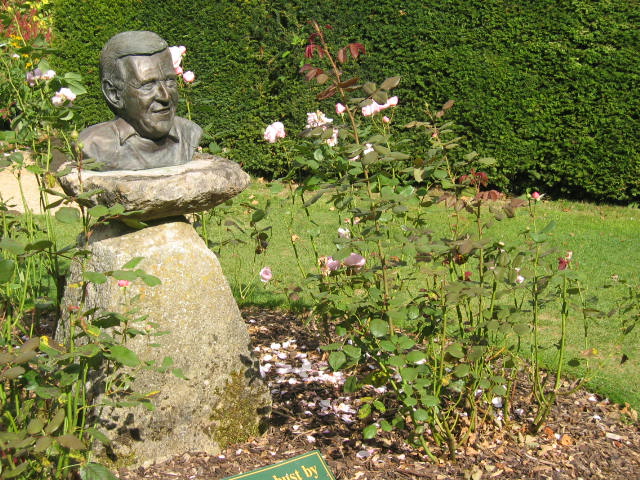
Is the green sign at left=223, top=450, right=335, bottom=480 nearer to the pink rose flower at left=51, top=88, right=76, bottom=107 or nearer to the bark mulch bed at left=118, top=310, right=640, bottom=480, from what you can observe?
the bark mulch bed at left=118, top=310, right=640, bottom=480

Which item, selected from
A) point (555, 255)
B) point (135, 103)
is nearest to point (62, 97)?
point (135, 103)

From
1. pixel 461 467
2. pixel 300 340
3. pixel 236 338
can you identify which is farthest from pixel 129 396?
pixel 300 340

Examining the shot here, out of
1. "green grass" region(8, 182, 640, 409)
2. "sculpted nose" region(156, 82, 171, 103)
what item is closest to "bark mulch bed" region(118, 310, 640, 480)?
"green grass" region(8, 182, 640, 409)

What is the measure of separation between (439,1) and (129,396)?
23.4 feet

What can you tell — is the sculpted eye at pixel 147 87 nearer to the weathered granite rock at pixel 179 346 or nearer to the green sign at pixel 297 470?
the weathered granite rock at pixel 179 346

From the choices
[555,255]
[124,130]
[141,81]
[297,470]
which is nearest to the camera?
[297,470]

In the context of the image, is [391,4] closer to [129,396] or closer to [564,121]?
[564,121]

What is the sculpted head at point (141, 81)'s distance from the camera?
323 cm

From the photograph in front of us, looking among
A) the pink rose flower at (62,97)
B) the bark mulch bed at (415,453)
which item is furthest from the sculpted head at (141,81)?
the bark mulch bed at (415,453)

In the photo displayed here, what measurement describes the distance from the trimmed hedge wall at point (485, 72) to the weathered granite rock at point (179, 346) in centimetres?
510

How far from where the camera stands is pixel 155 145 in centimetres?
342

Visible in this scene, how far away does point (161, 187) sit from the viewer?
2.91 meters

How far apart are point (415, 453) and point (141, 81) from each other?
2.13 metres

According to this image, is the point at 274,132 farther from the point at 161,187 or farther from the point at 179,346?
the point at 179,346
